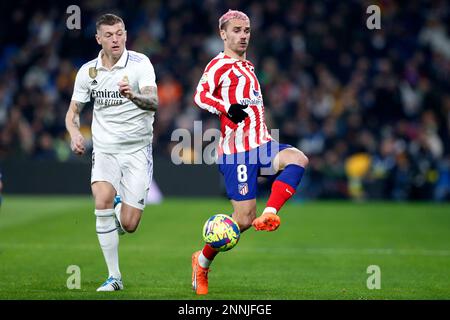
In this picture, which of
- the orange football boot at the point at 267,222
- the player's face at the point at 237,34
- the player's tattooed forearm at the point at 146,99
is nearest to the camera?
the orange football boot at the point at 267,222

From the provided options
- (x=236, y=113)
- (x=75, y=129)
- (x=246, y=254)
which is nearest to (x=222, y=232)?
(x=236, y=113)

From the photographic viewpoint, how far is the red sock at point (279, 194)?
9141 mm

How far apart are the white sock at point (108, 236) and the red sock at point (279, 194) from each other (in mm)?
1589

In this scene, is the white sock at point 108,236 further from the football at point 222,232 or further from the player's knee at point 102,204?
the football at point 222,232

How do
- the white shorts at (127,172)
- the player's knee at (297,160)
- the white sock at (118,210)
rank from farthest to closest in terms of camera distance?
the white sock at (118,210) < the white shorts at (127,172) < the player's knee at (297,160)

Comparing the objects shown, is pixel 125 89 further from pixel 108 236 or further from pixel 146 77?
pixel 108 236

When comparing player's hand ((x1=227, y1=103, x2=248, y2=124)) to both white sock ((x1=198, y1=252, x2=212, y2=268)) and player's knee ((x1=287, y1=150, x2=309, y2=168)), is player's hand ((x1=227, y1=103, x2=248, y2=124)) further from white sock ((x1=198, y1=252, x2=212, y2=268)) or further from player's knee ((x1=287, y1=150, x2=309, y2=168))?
white sock ((x1=198, y1=252, x2=212, y2=268))

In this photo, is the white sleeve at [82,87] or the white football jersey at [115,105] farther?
the white sleeve at [82,87]

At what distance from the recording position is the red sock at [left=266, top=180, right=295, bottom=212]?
30.0ft

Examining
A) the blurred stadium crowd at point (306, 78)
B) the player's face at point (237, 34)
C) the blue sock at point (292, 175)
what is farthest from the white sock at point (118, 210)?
the blurred stadium crowd at point (306, 78)

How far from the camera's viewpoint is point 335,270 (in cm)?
1158

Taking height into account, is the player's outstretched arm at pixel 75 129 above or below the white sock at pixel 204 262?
above

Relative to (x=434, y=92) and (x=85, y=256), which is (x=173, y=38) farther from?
(x=85, y=256)
